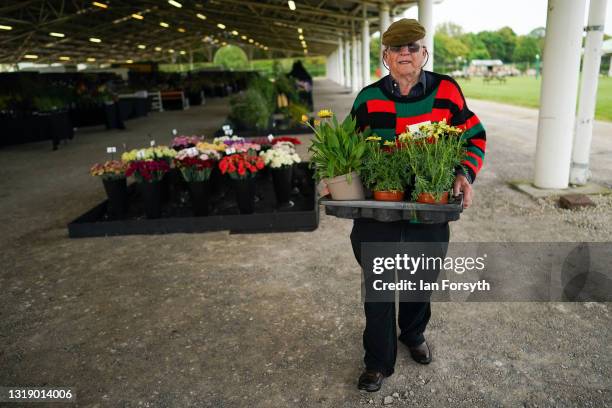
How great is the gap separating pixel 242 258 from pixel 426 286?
7.19 ft

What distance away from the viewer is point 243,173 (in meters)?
4.83

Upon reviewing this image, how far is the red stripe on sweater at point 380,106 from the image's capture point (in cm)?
204

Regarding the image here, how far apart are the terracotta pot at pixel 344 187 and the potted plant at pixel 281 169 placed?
3.09 m

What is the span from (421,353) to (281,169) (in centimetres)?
305

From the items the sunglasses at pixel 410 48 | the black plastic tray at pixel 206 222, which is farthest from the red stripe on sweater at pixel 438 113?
the black plastic tray at pixel 206 222

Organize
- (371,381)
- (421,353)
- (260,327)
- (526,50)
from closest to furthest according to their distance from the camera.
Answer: (371,381) → (421,353) → (260,327) → (526,50)

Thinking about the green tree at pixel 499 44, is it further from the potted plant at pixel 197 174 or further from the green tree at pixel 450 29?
the potted plant at pixel 197 174

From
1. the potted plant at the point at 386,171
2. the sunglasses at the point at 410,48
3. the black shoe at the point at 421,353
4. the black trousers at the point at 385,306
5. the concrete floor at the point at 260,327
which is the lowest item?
the concrete floor at the point at 260,327

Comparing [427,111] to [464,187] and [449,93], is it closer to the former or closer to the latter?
[449,93]

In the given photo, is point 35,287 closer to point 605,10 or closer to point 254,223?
point 254,223

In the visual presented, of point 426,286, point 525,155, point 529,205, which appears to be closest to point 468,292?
point 426,286

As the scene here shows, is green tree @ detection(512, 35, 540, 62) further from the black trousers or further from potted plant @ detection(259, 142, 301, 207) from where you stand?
the black trousers

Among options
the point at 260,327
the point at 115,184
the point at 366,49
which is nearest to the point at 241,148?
the point at 115,184

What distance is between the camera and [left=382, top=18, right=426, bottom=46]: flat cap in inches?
72.6
